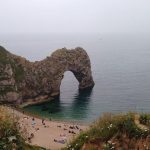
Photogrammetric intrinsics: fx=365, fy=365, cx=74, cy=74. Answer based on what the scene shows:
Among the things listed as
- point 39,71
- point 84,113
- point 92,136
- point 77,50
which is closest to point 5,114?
point 92,136

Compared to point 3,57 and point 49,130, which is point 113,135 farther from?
point 3,57

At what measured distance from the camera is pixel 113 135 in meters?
19.1

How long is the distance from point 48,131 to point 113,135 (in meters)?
50.6

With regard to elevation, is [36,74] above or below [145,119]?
below

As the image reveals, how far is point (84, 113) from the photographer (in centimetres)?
8688

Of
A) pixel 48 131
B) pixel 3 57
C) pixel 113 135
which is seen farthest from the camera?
pixel 3 57

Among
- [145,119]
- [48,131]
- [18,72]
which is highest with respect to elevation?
[145,119]

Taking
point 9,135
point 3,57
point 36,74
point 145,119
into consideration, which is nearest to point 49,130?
point 36,74

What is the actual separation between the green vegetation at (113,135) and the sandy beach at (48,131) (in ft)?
125

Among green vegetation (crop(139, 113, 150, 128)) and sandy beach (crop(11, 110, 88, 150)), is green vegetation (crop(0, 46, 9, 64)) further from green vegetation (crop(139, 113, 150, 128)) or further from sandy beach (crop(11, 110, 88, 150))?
green vegetation (crop(139, 113, 150, 128))

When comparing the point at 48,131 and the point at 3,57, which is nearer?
the point at 48,131

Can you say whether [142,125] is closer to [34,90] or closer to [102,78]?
[34,90]

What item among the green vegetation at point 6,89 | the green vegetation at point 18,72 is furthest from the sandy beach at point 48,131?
the green vegetation at point 18,72

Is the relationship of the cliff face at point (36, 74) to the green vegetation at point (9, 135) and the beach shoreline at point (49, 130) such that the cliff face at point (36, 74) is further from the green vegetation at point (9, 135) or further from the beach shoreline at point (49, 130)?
the green vegetation at point (9, 135)
